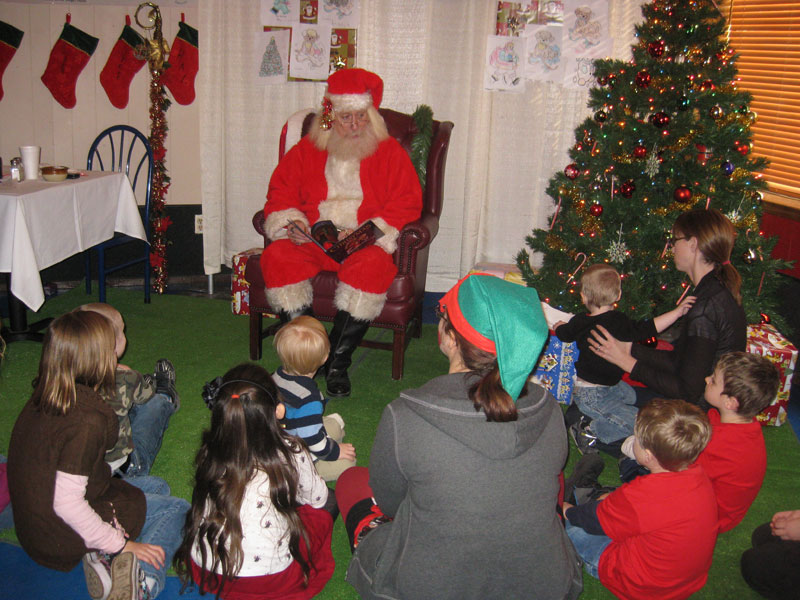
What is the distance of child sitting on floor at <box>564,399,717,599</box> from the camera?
6.00ft

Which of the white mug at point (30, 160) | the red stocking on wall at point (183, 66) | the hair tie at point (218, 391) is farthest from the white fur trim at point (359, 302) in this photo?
the red stocking on wall at point (183, 66)

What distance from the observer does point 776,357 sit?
3070 mm

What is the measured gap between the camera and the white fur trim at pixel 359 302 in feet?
10.7

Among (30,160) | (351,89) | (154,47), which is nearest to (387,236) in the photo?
(351,89)

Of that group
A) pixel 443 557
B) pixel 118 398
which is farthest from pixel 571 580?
pixel 118 398


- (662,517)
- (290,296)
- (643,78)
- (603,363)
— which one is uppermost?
(643,78)

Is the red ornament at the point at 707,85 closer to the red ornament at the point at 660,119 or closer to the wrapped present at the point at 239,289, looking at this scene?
the red ornament at the point at 660,119

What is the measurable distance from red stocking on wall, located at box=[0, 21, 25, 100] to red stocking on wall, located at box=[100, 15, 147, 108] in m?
0.56

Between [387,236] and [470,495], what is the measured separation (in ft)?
7.12

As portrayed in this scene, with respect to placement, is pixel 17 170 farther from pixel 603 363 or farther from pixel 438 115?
pixel 603 363

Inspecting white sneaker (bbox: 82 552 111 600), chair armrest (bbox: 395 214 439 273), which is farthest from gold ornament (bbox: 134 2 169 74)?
white sneaker (bbox: 82 552 111 600)

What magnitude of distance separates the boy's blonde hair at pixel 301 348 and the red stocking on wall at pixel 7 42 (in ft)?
11.5

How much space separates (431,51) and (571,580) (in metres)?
3.92

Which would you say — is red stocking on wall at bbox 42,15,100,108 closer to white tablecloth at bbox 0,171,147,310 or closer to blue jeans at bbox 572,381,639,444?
white tablecloth at bbox 0,171,147,310
